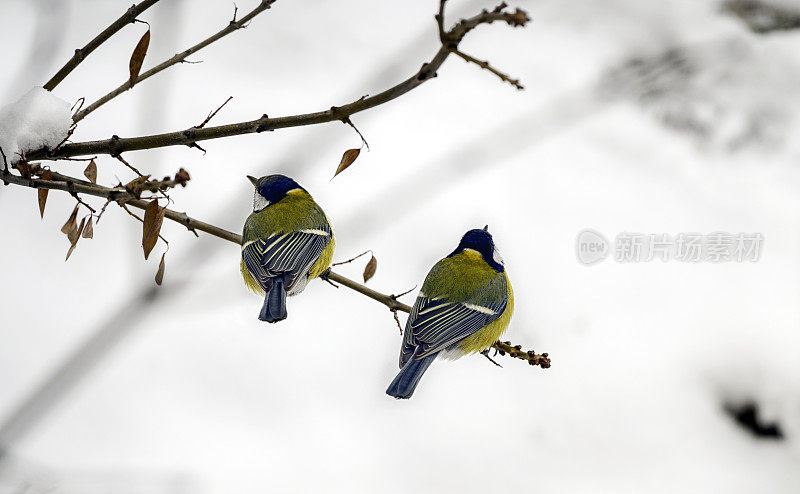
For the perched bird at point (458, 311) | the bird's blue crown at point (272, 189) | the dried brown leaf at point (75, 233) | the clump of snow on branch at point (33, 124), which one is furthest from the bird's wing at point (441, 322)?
the clump of snow on branch at point (33, 124)

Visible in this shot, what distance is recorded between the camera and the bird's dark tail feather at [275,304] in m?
1.62

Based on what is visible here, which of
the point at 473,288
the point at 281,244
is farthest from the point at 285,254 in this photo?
the point at 473,288

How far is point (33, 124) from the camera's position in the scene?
1.31 m

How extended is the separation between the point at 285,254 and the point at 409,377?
49 centimetres

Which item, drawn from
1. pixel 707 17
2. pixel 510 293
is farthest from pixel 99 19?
pixel 707 17

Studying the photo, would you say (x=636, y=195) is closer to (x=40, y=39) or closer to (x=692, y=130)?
(x=692, y=130)

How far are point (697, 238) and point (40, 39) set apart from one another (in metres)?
2.87

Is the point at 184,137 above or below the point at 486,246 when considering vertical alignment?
below

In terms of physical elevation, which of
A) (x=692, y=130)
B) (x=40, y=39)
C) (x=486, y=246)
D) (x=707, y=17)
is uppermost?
(x=707, y=17)

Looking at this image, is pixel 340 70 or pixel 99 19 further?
pixel 340 70

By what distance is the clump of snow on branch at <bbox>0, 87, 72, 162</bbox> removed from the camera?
130 cm

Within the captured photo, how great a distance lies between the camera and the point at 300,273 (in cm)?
183

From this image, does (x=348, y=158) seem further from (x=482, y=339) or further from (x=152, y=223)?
(x=482, y=339)
